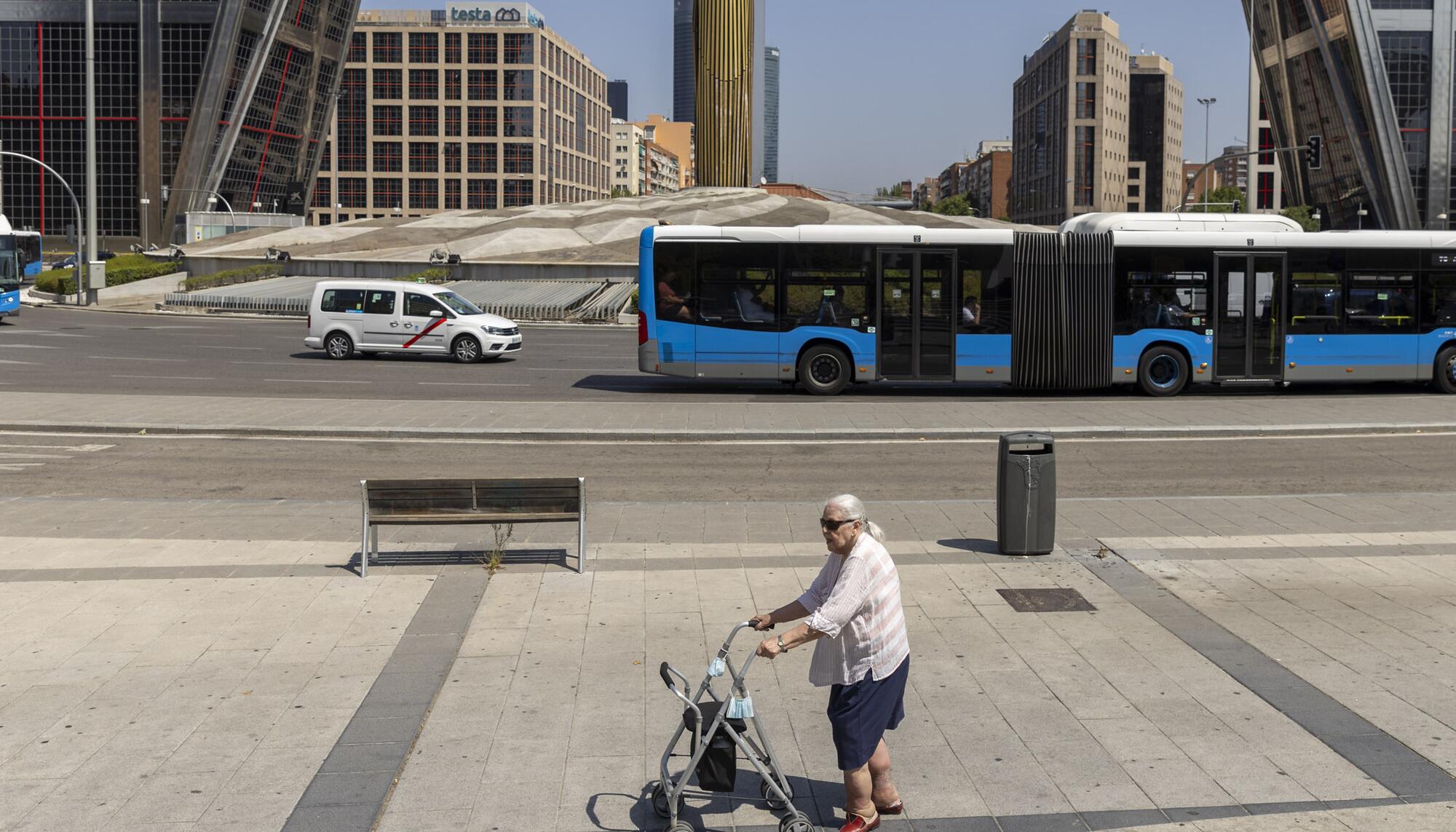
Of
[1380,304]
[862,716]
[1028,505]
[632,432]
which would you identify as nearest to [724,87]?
[1380,304]

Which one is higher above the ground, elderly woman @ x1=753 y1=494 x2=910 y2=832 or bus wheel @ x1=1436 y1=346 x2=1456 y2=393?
bus wheel @ x1=1436 y1=346 x2=1456 y2=393

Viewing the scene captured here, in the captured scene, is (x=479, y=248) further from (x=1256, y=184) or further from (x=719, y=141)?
(x=1256, y=184)

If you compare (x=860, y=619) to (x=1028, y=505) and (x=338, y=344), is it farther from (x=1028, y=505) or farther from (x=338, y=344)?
(x=338, y=344)

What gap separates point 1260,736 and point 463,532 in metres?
7.95

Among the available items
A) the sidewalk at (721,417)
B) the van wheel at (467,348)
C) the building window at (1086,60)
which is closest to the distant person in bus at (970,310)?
the sidewalk at (721,417)

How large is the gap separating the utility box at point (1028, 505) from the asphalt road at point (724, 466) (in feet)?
11.1

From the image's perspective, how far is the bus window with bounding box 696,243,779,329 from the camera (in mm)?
24516

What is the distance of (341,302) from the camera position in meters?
32.2

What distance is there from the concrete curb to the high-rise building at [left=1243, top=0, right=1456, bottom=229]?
83070 millimetres

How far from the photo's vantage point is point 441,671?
8180 mm

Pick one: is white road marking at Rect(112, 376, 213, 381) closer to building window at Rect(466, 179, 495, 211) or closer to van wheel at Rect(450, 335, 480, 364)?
van wheel at Rect(450, 335, 480, 364)

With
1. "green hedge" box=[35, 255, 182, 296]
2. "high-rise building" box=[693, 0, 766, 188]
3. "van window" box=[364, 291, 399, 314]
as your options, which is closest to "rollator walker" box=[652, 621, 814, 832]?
"van window" box=[364, 291, 399, 314]

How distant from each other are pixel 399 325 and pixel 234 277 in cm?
3272

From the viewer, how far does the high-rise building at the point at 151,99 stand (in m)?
98.4
